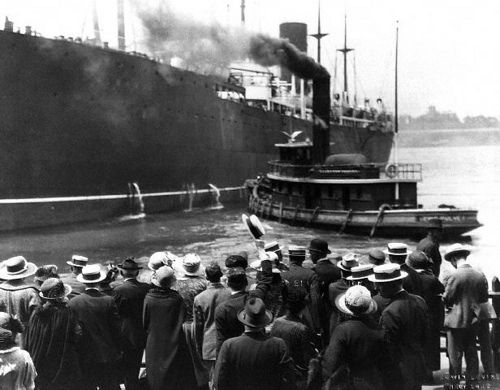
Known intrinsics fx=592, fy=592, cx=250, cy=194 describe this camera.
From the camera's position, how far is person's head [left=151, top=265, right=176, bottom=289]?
15.7 feet

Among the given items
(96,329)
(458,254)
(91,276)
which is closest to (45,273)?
(91,276)

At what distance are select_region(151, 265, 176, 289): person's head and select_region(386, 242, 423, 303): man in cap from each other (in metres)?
2.06

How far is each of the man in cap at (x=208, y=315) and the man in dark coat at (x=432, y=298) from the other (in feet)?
6.16

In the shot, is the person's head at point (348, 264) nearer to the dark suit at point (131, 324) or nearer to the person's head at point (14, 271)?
the dark suit at point (131, 324)

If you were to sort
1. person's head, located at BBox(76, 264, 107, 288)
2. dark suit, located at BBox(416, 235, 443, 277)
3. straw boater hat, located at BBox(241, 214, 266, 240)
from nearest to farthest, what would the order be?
person's head, located at BBox(76, 264, 107, 288)
dark suit, located at BBox(416, 235, 443, 277)
straw boater hat, located at BBox(241, 214, 266, 240)

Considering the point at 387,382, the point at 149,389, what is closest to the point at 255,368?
the point at 387,382

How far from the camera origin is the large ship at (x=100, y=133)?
20891 mm

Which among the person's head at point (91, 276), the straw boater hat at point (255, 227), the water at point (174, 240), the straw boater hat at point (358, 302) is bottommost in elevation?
the water at point (174, 240)

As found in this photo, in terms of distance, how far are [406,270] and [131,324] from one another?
99.6 inches

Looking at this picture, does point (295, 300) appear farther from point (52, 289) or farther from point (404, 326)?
point (52, 289)

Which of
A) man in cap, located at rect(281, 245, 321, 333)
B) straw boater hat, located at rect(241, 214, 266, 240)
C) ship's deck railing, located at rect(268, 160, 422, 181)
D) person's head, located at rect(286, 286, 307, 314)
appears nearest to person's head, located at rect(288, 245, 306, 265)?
man in cap, located at rect(281, 245, 321, 333)

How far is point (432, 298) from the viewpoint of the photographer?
17.7 ft

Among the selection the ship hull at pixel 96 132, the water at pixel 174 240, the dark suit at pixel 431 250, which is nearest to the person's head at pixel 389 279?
the dark suit at pixel 431 250

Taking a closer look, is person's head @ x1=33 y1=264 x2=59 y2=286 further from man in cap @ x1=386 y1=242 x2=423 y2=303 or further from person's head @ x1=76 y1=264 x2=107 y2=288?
man in cap @ x1=386 y1=242 x2=423 y2=303
